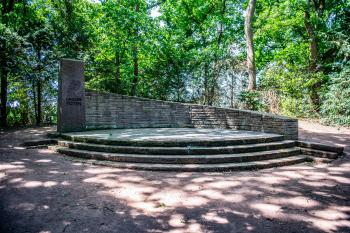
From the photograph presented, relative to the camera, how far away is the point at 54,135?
913cm

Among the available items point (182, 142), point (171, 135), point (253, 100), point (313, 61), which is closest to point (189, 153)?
point (182, 142)

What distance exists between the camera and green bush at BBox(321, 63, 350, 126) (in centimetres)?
1230

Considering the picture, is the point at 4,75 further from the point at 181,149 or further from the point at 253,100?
the point at 253,100

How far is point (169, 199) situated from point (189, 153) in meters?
2.41

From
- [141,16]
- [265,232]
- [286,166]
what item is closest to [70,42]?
[141,16]

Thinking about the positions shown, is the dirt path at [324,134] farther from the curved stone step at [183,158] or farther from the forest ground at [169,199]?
the curved stone step at [183,158]

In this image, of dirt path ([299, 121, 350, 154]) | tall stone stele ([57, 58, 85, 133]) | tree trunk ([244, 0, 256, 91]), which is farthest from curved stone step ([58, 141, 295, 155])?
tree trunk ([244, 0, 256, 91])

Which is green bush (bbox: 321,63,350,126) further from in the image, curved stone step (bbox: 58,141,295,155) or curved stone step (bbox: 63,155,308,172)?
curved stone step (bbox: 63,155,308,172)

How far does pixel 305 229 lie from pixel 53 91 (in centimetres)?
1468

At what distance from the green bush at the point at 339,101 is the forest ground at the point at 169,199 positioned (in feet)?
23.6

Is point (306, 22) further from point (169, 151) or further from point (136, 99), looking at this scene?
point (169, 151)

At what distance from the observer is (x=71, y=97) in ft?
31.9

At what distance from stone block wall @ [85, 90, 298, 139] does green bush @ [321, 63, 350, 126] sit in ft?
17.9

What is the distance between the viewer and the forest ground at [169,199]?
3359mm
